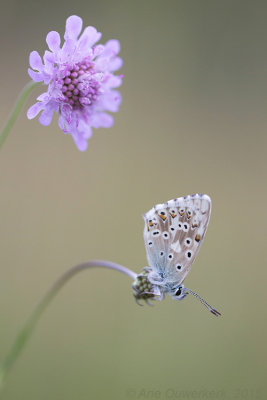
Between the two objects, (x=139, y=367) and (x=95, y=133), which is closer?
(x=139, y=367)

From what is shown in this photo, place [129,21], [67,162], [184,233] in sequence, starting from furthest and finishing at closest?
1. [129,21]
2. [67,162]
3. [184,233]

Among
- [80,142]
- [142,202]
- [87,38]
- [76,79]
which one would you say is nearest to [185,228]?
[80,142]

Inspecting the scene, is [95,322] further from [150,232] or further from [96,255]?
[150,232]

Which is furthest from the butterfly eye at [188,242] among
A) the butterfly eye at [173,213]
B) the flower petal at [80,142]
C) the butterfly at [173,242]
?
the flower petal at [80,142]

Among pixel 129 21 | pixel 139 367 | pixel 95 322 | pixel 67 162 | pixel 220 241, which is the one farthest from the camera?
pixel 129 21

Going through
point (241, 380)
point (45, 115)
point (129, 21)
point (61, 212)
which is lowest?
point (241, 380)

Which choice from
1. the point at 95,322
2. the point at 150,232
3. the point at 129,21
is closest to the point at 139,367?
the point at 95,322
